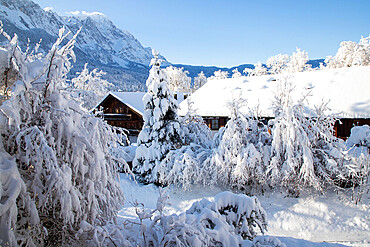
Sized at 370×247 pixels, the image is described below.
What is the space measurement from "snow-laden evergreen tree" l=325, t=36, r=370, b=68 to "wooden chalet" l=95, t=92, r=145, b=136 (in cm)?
3290

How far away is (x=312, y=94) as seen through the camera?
577 inches

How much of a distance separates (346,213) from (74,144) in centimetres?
1142

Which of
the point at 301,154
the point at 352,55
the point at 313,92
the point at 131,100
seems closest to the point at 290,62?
the point at 352,55

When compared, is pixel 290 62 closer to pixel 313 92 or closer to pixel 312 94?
pixel 313 92

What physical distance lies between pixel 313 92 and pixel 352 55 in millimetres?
26380

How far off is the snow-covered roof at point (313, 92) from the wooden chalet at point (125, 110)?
18.5 ft

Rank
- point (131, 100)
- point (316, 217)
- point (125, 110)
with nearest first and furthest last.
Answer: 1. point (316, 217)
2. point (125, 110)
3. point (131, 100)

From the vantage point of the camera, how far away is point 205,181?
1300 cm

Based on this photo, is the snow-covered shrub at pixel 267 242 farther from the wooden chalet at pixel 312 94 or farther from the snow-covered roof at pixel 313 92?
the snow-covered roof at pixel 313 92

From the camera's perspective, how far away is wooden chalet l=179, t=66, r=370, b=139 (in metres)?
16.1

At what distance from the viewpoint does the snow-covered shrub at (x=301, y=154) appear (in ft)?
35.9

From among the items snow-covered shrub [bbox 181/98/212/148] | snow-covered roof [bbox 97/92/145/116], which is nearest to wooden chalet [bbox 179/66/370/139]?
→ snow-covered shrub [bbox 181/98/212/148]

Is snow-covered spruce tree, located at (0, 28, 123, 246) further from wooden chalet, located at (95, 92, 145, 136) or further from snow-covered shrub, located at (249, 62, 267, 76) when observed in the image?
snow-covered shrub, located at (249, 62, 267, 76)

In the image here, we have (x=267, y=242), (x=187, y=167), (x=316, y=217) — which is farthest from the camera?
(x=187, y=167)
